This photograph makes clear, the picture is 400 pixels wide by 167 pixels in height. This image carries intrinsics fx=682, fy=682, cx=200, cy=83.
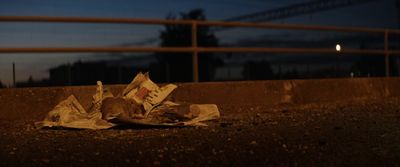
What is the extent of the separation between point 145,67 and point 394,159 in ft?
28.3

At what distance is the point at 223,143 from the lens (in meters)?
6.71

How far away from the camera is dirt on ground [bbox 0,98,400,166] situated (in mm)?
5875

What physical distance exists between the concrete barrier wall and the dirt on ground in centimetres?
28

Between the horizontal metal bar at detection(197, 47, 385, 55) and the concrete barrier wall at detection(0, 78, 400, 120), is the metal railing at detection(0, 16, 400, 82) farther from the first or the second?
the concrete barrier wall at detection(0, 78, 400, 120)

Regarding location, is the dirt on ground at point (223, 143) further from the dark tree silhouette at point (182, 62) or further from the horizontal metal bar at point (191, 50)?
the dark tree silhouette at point (182, 62)

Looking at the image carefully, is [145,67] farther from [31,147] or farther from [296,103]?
[31,147]

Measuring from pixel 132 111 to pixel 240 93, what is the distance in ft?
8.28

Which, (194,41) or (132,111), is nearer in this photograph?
(132,111)

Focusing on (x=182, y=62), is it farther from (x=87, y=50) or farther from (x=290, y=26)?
(x=87, y=50)

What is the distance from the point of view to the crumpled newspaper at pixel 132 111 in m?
7.94

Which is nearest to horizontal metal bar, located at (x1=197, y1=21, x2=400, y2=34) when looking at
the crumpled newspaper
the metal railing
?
the metal railing

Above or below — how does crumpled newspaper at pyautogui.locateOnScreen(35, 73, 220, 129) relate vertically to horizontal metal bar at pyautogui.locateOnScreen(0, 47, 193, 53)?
below

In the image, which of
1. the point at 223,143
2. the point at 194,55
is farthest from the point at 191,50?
the point at 223,143

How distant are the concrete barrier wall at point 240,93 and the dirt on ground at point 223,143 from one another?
0.28 m
